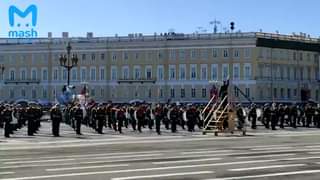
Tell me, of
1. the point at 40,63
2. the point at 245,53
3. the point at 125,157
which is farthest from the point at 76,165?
the point at 40,63

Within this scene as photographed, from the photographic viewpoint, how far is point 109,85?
131125mm

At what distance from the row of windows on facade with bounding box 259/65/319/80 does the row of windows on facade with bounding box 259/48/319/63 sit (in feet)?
5.30

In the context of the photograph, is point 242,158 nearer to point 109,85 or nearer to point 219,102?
point 219,102

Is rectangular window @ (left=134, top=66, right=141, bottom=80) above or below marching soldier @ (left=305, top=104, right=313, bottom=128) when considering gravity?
above

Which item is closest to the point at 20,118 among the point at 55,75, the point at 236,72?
the point at 236,72

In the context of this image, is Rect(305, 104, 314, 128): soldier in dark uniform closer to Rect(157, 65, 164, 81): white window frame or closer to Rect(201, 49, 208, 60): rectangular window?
Rect(201, 49, 208, 60): rectangular window

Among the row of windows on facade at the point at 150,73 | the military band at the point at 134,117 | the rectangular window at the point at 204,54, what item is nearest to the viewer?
the military band at the point at 134,117

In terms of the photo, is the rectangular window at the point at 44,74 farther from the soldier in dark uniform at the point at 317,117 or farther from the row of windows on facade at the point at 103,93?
the soldier in dark uniform at the point at 317,117

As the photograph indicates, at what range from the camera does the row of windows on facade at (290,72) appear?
126750mm

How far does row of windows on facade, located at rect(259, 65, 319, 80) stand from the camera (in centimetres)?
12675

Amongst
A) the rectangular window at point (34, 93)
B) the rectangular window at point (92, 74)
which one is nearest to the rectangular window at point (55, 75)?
the rectangular window at point (34, 93)

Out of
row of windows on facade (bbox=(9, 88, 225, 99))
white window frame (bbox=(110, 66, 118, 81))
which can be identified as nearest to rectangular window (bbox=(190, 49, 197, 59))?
row of windows on facade (bbox=(9, 88, 225, 99))

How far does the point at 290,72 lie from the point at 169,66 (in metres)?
21.2

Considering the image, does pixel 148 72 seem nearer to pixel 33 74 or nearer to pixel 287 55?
pixel 33 74
